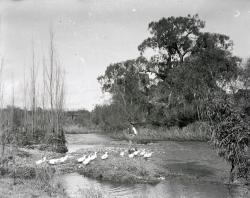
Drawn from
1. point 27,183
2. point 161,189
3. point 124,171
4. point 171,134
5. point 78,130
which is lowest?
point 161,189

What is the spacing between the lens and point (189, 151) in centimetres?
3709

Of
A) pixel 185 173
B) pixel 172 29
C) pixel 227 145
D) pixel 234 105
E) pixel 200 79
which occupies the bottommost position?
pixel 185 173

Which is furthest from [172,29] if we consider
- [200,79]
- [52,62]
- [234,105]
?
[234,105]

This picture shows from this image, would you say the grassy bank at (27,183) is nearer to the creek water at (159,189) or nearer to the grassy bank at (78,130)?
the creek water at (159,189)

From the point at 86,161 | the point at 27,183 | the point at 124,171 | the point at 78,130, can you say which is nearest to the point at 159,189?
the point at 124,171

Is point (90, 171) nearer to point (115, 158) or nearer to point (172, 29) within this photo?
point (115, 158)

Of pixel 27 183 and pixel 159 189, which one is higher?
pixel 27 183

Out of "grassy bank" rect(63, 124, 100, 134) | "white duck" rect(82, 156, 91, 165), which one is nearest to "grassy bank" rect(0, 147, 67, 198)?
"white duck" rect(82, 156, 91, 165)

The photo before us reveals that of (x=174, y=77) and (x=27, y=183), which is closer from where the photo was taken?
(x=27, y=183)

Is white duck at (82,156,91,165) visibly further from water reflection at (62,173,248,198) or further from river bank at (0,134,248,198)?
water reflection at (62,173,248,198)

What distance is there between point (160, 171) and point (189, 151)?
37.7 feet

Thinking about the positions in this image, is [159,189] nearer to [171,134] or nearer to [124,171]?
[124,171]

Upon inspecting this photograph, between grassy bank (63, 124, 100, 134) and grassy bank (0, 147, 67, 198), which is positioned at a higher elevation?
grassy bank (63, 124, 100, 134)

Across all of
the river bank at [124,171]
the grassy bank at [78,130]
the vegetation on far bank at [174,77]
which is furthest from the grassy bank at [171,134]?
the grassy bank at [78,130]
